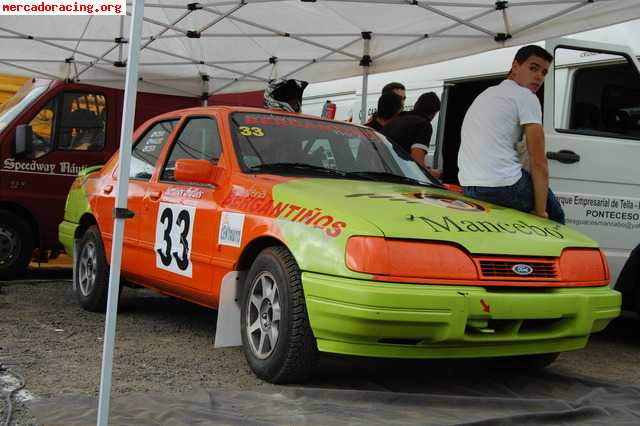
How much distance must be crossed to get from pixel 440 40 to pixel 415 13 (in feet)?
1.22

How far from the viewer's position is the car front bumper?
12.5 ft

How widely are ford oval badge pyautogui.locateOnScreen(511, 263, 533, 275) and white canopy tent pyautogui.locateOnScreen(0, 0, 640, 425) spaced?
9.24 ft

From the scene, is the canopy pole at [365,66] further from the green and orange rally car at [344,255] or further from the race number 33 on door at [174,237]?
the race number 33 on door at [174,237]

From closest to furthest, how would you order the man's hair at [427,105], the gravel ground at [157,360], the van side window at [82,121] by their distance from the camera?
1. the gravel ground at [157,360]
2. the man's hair at [427,105]
3. the van side window at [82,121]

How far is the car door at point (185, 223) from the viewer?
16.3 ft

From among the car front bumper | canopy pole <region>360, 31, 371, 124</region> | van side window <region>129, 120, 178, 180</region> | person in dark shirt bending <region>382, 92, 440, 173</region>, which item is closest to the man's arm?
the car front bumper

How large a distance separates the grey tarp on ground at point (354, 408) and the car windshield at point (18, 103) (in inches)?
227

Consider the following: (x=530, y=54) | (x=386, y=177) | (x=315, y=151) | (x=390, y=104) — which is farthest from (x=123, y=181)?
(x=390, y=104)

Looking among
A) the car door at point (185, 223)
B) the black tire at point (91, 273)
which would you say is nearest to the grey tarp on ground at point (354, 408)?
the car door at point (185, 223)

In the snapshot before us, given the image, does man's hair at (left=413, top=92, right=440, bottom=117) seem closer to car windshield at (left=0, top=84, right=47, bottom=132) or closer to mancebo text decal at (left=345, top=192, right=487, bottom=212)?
mancebo text decal at (left=345, top=192, right=487, bottom=212)

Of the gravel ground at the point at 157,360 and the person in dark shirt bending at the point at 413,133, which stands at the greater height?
the person in dark shirt bending at the point at 413,133

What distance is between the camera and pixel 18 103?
9.05m

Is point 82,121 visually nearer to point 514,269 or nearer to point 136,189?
point 136,189

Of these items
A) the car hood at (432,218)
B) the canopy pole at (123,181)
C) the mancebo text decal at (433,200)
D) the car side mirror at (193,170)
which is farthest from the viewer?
the car side mirror at (193,170)
